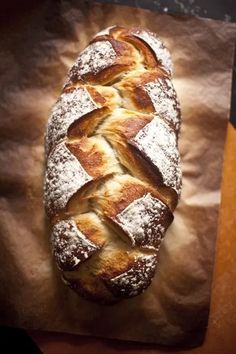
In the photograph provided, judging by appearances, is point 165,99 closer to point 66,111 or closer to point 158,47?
point 158,47

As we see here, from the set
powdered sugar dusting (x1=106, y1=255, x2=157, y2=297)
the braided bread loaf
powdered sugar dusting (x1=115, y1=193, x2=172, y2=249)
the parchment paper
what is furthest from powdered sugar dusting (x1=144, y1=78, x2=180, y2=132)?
powdered sugar dusting (x1=106, y1=255, x2=157, y2=297)

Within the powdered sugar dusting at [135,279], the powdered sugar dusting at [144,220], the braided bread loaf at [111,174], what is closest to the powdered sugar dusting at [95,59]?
the braided bread loaf at [111,174]

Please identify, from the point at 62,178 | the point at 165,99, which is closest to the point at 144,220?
the point at 62,178

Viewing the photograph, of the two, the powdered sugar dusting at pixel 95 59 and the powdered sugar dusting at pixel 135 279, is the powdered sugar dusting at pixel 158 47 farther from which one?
the powdered sugar dusting at pixel 135 279

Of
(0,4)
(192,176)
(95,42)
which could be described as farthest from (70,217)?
(0,4)

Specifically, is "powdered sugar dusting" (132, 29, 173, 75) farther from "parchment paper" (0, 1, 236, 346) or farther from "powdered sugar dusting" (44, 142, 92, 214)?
"powdered sugar dusting" (44, 142, 92, 214)

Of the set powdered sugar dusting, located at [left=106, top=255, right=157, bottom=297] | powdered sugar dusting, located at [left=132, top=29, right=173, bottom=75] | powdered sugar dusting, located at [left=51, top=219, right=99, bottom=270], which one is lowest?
powdered sugar dusting, located at [left=106, top=255, right=157, bottom=297]

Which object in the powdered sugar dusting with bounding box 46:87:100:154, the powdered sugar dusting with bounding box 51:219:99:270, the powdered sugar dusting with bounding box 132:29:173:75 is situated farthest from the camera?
the powdered sugar dusting with bounding box 132:29:173:75
